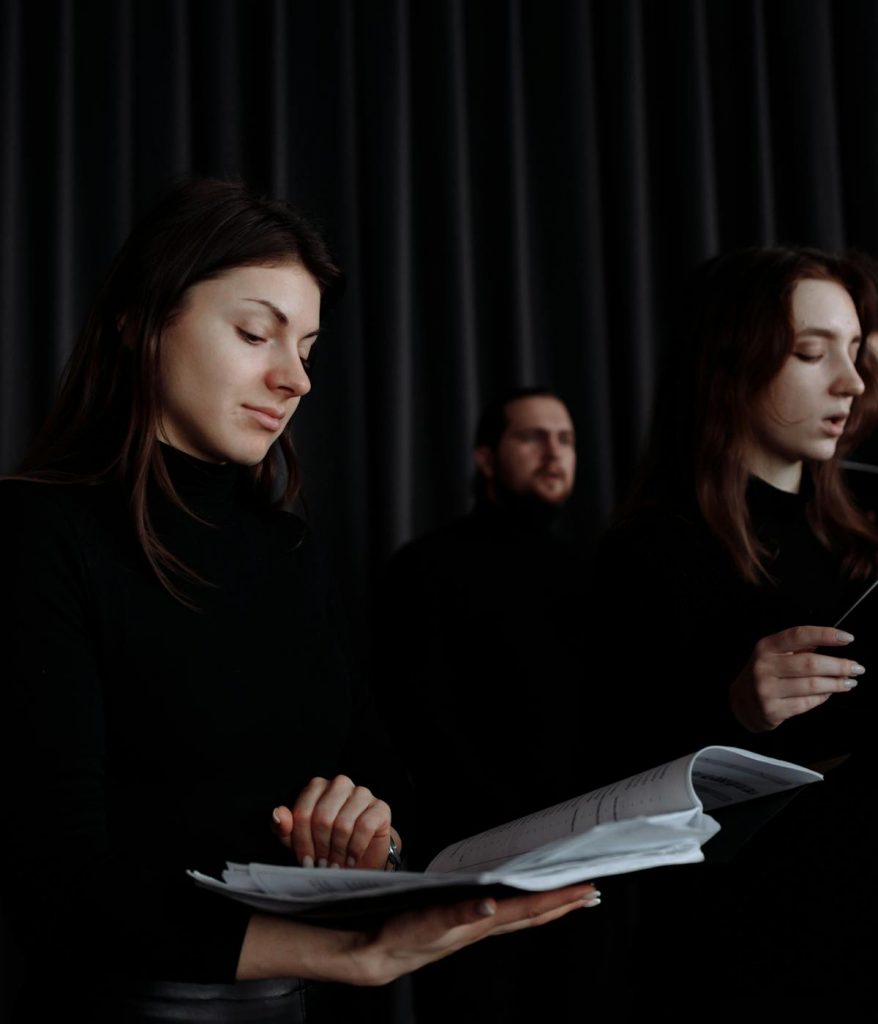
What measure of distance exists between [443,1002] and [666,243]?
1.93m

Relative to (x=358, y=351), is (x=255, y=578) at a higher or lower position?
lower

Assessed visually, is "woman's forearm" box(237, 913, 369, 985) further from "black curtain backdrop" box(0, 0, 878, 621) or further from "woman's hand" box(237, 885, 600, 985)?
"black curtain backdrop" box(0, 0, 878, 621)

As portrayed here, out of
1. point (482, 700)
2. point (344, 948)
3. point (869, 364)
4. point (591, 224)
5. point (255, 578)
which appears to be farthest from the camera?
point (591, 224)

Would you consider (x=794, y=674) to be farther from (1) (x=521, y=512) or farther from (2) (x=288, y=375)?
(1) (x=521, y=512)

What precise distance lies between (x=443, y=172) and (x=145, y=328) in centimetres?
196

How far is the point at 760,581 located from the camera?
4.41 feet

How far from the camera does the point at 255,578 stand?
1.14 m

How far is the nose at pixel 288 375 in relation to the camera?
1100 millimetres

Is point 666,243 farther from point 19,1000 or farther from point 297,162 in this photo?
point 19,1000

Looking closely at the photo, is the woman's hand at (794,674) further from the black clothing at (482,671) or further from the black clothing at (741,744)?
the black clothing at (482,671)

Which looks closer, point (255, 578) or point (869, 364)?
point (255, 578)

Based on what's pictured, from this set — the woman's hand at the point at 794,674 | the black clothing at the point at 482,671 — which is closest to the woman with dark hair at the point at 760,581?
the woman's hand at the point at 794,674

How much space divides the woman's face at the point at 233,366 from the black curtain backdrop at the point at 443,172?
1.58m

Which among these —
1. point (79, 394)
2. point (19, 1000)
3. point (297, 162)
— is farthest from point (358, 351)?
point (19, 1000)
